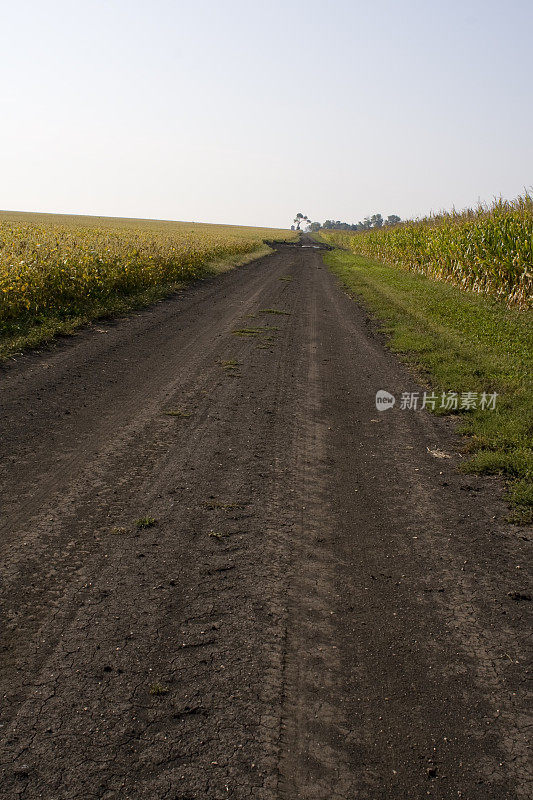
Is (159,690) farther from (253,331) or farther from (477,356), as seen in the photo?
(253,331)

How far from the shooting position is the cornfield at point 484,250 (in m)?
15.3

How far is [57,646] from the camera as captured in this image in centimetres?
302

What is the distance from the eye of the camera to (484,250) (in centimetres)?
1722

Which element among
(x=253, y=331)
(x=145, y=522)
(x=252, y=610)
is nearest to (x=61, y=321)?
(x=253, y=331)

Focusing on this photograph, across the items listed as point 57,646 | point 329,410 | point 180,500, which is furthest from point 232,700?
point 329,410

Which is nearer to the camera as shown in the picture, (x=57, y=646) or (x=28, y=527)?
(x=57, y=646)

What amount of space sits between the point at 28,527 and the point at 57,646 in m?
1.34

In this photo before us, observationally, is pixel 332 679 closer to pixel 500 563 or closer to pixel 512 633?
pixel 512 633

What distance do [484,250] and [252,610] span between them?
16257 millimetres

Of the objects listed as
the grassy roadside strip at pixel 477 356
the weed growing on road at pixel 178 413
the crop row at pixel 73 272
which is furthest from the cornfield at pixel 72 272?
the grassy roadside strip at pixel 477 356

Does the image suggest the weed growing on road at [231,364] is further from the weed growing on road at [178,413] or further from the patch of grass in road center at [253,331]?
the patch of grass in road center at [253,331]

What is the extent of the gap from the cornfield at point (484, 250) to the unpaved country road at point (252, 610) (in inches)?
403

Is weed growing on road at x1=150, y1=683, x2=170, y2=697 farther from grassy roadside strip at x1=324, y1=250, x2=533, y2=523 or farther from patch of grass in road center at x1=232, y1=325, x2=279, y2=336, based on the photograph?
patch of grass in road center at x1=232, y1=325, x2=279, y2=336

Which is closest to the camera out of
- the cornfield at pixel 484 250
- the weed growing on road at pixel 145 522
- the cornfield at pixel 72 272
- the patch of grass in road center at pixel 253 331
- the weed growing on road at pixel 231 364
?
the weed growing on road at pixel 145 522
